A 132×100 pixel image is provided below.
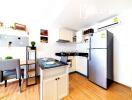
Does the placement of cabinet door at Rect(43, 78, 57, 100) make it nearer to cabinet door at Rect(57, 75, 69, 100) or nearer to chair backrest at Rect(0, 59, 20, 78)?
cabinet door at Rect(57, 75, 69, 100)

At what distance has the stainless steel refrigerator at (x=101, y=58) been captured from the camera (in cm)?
225

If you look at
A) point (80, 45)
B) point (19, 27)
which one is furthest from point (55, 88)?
point (80, 45)

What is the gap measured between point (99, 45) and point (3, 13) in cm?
310

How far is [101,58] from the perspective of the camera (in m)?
2.37

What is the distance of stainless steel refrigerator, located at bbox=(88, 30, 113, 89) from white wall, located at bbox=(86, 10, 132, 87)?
0.32m

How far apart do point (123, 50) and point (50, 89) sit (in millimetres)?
2399

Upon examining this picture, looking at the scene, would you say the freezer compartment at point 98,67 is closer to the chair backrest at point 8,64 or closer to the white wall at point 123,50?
the white wall at point 123,50

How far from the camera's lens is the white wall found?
232 centimetres

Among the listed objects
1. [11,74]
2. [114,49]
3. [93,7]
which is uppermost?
[93,7]

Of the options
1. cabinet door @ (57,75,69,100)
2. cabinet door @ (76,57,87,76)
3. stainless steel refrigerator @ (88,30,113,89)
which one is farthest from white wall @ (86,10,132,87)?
cabinet door @ (57,75,69,100)

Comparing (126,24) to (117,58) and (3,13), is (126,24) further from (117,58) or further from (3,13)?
(3,13)

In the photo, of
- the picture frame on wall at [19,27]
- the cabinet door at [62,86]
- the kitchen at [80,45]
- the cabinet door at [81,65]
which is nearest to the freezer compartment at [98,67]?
the kitchen at [80,45]

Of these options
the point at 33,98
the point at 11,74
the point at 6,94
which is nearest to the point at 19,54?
the point at 11,74

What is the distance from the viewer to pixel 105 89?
7.39 feet
